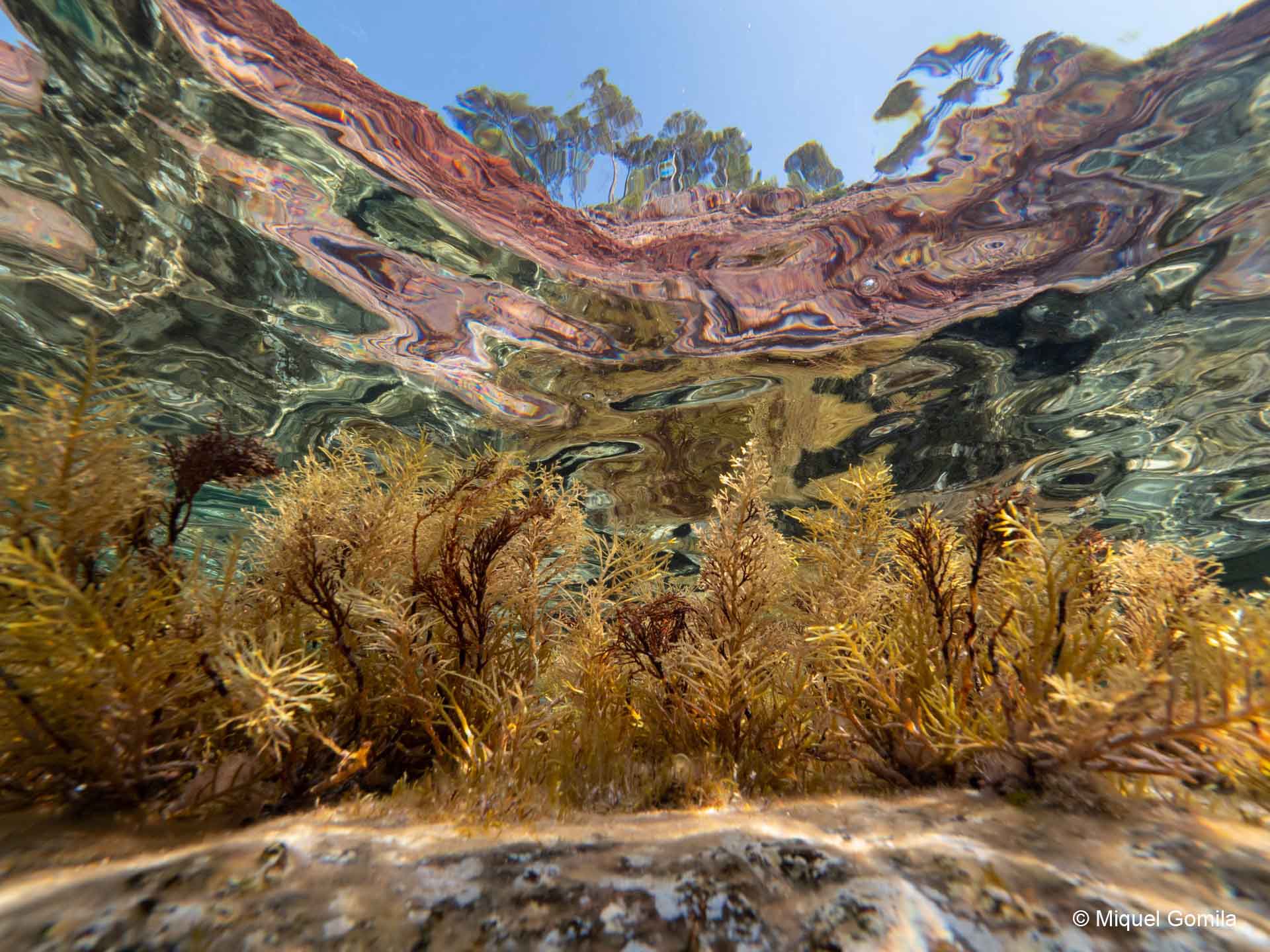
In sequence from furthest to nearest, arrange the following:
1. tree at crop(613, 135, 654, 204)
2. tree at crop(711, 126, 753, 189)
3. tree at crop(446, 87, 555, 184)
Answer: tree at crop(613, 135, 654, 204)
tree at crop(711, 126, 753, 189)
tree at crop(446, 87, 555, 184)

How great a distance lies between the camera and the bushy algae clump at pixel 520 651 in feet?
6.20

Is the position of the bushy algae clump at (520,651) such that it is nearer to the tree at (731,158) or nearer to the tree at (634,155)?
the tree at (731,158)

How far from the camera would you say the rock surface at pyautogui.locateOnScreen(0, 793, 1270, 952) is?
1.27 metres

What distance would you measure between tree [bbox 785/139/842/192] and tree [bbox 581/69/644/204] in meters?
1.94

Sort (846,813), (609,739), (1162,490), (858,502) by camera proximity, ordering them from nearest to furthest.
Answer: (846,813), (609,739), (858,502), (1162,490)

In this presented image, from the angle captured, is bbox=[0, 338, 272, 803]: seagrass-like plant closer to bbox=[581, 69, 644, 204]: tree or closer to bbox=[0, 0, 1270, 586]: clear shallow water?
bbox=[0, 0, 1270, 586]: clear shallow water

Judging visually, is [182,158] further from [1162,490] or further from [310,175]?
[1162,490]

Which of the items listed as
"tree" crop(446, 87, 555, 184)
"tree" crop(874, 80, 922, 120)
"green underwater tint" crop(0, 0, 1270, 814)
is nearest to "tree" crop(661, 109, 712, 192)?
"green underwater tint" crop(0, 0, 1270, 814)

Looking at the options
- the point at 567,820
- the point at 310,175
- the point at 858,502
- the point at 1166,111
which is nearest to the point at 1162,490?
the point at 1166,111

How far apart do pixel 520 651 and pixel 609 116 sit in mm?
6322

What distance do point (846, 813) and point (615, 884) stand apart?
105cm

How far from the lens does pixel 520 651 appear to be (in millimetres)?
3342

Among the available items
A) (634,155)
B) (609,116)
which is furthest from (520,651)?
(609,116)

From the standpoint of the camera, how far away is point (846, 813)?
2.00 meters
